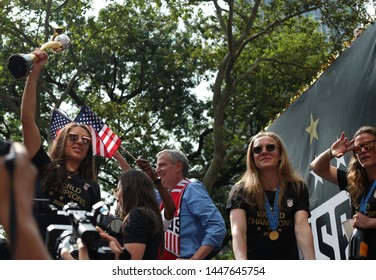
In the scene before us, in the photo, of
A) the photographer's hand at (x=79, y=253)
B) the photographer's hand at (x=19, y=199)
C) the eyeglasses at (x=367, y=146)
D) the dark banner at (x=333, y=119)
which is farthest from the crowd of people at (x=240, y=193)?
the photographer's hand at (x=19, y=199)

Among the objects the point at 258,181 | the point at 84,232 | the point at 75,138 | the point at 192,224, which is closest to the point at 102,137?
the point at 192,224

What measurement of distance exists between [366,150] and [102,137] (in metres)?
3.68

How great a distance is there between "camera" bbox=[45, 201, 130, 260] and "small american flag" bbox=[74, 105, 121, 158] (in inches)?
149

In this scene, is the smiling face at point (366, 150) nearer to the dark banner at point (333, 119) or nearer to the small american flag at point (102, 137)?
the dark banner at point (333, 119)

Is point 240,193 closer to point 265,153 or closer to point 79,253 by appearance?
point 265,153

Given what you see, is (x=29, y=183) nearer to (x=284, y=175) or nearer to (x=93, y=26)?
(x=284, y=175)

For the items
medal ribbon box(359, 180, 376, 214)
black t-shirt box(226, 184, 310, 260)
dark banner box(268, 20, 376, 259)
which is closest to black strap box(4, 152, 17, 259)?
black t-shirt box(226, 184, 310, 260)

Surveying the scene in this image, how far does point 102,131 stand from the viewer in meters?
8.02

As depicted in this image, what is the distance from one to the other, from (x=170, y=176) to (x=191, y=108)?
15.6m

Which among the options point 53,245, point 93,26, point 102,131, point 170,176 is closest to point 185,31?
point 93,26

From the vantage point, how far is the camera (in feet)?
7.59

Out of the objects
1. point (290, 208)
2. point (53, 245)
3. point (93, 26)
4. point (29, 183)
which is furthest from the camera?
point (93, 26)

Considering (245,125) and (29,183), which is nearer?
(29,183)

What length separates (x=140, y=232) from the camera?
435 cm
